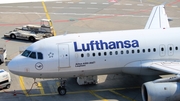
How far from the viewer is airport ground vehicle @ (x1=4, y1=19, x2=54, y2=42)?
40.1 metres

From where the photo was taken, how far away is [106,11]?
49.6 m

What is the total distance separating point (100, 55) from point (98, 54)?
16cm

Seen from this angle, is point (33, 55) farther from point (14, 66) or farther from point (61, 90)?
point (61, 90)

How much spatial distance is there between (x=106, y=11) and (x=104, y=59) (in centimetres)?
2285

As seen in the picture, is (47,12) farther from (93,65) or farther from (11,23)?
(93,65)

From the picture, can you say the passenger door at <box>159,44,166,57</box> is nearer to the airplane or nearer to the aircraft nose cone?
the airplane

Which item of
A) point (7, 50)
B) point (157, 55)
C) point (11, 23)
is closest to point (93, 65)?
point (157, 55)

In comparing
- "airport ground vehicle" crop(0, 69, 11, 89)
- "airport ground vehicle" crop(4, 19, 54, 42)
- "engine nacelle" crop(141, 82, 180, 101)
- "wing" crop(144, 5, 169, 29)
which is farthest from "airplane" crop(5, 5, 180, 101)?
"airport ground vehicle" crop(4, 19, 54, 42)

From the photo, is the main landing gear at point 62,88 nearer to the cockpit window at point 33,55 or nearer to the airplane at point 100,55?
the airplane at point 100,55

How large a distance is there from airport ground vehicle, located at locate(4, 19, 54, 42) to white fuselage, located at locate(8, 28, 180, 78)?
12.4 metres

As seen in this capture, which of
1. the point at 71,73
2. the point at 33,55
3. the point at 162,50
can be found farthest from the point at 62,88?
the point at 162,50

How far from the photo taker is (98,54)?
27.4 metres

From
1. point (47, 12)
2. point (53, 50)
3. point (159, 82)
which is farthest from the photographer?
point (47, 12)

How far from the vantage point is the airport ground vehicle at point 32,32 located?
131ft
